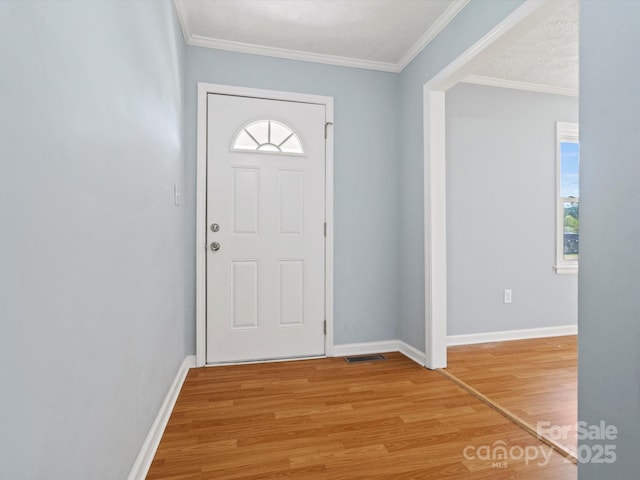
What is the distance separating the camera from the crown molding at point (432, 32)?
2176 millimetres

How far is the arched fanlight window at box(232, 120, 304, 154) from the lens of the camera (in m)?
2.68

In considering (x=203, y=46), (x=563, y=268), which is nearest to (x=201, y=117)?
(x=203, y=46)

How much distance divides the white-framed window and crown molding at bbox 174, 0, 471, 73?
69.1 inches

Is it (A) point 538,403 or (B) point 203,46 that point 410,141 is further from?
(A) point 538,403

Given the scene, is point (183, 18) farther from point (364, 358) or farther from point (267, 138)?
point (364, 358)

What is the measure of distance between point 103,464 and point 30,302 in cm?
63

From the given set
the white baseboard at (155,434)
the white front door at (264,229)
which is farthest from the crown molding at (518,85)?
the white baseboard at (155,434)

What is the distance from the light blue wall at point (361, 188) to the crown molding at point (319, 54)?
0.16 feet

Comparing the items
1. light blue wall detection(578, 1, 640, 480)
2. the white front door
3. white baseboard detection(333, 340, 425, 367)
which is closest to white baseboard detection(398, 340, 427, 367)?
white baseboard detection(333, 340, 425, 367)

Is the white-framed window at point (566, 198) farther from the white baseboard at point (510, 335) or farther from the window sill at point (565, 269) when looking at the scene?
the white baseboard at point (510, 335)

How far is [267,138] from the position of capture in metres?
2.72

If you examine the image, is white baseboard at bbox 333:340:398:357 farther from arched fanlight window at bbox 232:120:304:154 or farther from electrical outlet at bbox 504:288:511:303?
arched fanlight window at bbox 232:120:304:154

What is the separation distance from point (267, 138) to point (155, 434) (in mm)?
2081

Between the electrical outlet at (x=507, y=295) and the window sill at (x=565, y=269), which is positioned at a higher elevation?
the window sill at (x=565, y=269)
